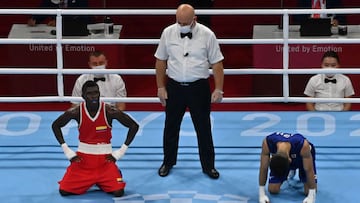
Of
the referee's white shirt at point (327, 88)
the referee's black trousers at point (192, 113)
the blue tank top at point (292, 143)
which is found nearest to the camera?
the blue tank top at point (292, 143)

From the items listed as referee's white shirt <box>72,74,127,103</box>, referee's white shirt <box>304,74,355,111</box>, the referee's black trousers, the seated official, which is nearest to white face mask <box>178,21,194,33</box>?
the referee's black trousers

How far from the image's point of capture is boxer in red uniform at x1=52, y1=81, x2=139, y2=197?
545 centimetres

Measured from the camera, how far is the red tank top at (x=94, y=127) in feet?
18.0

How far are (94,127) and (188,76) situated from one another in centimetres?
77

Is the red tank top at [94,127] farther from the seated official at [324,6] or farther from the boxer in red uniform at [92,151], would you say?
the seated official at [324,6]

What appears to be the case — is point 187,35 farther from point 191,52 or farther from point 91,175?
point 91,175

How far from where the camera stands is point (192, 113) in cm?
568

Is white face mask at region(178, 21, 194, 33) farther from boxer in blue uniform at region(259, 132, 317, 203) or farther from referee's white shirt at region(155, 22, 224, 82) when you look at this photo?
boxer in blue uniform at region(259, 132, 317, 203)

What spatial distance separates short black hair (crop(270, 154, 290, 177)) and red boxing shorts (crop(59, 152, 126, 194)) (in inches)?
43.0

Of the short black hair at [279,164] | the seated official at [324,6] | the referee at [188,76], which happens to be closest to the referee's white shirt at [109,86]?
the referee at [188,76]

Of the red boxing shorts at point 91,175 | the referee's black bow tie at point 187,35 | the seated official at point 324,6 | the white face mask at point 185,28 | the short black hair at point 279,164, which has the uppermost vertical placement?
the seated official at point 324,6

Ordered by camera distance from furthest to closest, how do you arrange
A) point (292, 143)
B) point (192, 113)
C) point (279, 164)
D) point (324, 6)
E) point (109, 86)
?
1. point (324, 6)
2. point (109, 86)
3. point (192, 113)
4. point (292, 143)
5. point (279, 164)

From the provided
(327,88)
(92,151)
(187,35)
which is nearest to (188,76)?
(187,35)

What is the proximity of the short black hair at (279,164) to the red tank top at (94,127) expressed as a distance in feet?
4.04
